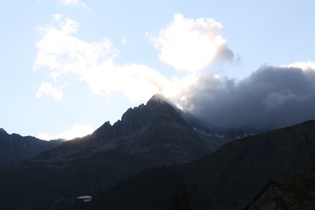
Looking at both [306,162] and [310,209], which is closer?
[310,209]

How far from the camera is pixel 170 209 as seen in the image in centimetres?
5959

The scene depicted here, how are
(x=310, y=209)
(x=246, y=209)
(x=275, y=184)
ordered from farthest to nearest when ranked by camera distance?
(x=246, y=209) → (x=275, y=184) → (x=310, y=209)

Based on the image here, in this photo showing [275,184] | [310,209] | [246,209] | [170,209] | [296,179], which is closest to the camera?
[310,209]

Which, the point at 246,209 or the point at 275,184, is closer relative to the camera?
the point at 275,184

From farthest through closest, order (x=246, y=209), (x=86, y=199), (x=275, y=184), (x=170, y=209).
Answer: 1. (x=170, y=209)
2. (x=86, y=199)
3. (x=246, y=209)
4. (x=275, y=184)

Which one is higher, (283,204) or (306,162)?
(306,162)

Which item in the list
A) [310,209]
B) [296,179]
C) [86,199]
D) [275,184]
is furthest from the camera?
[86,199]

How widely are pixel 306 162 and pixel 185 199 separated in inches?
1584

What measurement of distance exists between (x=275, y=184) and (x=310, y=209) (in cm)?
856

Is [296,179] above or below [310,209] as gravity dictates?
above

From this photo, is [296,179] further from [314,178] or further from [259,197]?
[259,197]

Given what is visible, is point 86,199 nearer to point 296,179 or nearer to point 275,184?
point 275,184

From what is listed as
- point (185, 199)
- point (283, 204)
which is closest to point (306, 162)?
point (283, 204)

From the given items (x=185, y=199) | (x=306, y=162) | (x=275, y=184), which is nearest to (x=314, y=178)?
(x=306, y=162)
